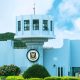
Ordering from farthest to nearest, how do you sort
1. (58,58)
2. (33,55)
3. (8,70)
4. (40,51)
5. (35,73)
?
(58,58) → (40,51) → (33,55) → (8,70) → (35,73)

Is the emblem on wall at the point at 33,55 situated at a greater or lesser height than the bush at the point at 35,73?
greater

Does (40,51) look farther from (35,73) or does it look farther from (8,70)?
(35,73)

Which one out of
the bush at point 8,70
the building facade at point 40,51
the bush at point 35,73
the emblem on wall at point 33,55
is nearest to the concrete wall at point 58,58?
the building facade at point 40,51

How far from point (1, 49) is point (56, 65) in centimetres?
626

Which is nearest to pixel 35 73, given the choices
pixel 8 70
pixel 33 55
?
pixel 33 55

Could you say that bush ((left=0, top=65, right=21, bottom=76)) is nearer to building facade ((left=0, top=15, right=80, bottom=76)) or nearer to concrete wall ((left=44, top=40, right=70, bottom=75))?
building facade ((left=0, top=15, right=80, bottom=76))

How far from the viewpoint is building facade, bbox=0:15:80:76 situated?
55.0m

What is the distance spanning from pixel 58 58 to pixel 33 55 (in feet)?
9.39

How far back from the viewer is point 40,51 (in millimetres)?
55406

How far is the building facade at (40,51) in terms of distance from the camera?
55.0m

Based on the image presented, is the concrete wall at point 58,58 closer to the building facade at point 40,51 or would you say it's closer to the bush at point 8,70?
the building facade at point 40,51

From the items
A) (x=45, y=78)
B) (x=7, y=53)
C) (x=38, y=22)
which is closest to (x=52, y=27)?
(x=38, y=22)

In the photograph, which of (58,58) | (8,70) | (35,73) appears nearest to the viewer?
(35,73)

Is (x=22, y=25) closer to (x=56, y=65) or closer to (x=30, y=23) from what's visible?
(x=30, y=23)
